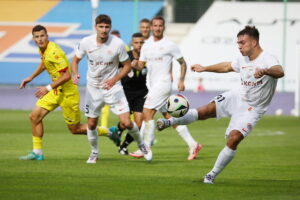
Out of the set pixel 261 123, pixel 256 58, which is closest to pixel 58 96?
pixel 256 58

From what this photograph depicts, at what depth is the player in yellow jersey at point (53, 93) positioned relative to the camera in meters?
13.6

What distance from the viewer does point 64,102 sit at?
14.0 m

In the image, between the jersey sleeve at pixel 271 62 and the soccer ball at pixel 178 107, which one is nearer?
the jersey sleeve at pixel 271 62

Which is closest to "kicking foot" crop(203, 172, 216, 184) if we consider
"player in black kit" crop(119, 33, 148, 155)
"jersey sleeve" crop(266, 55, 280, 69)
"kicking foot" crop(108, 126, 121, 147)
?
"jersey sleeve" crop(266, 55, 280, 69)

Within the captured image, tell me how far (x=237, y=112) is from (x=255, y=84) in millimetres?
496

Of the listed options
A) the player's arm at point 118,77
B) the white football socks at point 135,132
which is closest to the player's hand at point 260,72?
the player's arm at point 118,77

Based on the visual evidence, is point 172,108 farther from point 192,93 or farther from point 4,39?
point 4,39

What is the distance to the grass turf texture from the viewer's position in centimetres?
988

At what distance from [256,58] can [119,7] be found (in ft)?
80.7

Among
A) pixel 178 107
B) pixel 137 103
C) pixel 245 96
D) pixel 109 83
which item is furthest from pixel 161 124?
pixel 137 103

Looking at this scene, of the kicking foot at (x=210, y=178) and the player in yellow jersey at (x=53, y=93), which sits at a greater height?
the player in yellow jersey at (x=53, y=93)

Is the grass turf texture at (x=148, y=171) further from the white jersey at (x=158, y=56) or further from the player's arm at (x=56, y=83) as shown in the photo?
the white jersey at (x=158, y=56)

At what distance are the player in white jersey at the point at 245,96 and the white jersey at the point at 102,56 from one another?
2.27 meters

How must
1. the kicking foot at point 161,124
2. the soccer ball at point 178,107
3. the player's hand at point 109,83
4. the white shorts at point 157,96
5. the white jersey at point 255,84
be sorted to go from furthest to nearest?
the white shorts at point 157,96, the player's hand at point 109,83, the soccer ball at point 178,107, the kicking foot at point 161,124, the white jersey at point 255,84
